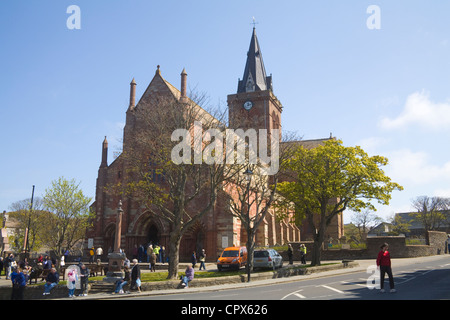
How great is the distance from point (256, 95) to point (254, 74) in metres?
4.42

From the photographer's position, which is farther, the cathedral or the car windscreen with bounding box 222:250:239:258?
the cathedral

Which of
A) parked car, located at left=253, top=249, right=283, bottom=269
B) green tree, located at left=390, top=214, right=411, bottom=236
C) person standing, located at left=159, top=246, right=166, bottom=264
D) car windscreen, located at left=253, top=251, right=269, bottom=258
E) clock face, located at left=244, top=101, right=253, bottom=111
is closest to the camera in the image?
parked car, located at left=253, top=249, right=283, bottom=269

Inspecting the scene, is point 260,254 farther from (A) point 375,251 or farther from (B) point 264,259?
(A) point 375,251

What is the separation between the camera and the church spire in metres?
66.1

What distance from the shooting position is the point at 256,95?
64562mm

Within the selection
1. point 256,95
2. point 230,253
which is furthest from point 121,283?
point 256,95

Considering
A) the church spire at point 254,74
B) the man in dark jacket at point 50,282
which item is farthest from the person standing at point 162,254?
the church spire at point 254,74

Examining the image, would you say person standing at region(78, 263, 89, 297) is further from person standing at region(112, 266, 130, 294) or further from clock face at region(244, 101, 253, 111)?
clock face at region(244, 101, 253, 111)

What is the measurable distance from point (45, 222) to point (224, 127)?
4164 centimetres

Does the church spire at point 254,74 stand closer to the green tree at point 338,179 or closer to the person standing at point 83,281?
the green tree at point 338,179

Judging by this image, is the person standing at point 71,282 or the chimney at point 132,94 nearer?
the person standing at point 71,282

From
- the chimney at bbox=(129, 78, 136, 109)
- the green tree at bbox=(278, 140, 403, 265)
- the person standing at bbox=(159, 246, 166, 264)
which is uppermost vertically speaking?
the chimney at bbox=(129, 78, 136, 109)

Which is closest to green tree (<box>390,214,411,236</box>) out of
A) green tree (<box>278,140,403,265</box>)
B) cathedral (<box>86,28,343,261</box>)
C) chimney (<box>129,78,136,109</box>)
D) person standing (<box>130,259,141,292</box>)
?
cathedral (<box>86,28,343,261</box>)

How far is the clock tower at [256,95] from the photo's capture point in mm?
63750
